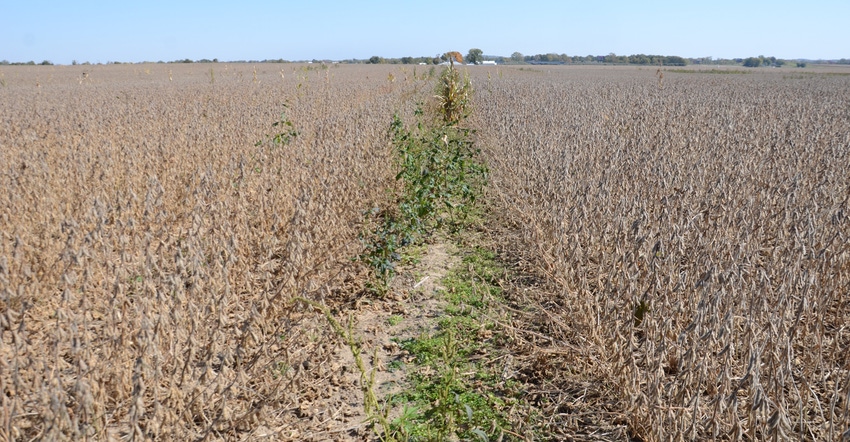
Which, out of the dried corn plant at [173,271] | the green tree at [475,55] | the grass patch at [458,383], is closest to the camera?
the dried corn plant at [173,271]

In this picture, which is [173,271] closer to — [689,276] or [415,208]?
[415,208]

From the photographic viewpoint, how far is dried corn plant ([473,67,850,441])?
225cm

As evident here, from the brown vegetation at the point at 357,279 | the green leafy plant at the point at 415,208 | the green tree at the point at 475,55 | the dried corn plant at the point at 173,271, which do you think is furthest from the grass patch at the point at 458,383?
the green tree at the point at 475,55

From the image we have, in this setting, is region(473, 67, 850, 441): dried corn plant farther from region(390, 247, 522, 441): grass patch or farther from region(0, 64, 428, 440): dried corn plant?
region(0, 64, 428, 440): dried corn plant

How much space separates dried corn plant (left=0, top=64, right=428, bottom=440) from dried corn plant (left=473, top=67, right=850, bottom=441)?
145cm

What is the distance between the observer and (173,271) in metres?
3.77

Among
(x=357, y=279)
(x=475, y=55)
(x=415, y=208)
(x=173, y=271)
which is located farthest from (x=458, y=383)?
(x=475, y=55)

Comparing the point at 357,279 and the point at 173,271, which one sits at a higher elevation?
the point at 173,271

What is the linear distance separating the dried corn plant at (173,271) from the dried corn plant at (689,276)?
1447 mm

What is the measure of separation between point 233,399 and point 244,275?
4.03ft

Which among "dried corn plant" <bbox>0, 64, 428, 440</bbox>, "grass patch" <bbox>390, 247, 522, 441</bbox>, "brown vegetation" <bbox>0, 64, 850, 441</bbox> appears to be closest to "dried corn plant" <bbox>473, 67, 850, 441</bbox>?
"brown vegetation" <bbox>0, 64, 850, 441</bbox>

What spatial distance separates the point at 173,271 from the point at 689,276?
334 centimetres

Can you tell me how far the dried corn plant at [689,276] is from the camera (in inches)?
88.7

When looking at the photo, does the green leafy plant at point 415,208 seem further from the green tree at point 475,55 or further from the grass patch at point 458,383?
the green tree at point 475,55
